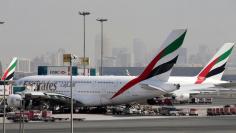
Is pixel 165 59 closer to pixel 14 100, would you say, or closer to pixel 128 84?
pixel 128 84

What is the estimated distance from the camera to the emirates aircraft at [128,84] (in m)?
87.4

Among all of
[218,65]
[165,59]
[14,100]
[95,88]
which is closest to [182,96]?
[218,65]

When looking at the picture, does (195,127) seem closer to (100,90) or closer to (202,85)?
(100,90)

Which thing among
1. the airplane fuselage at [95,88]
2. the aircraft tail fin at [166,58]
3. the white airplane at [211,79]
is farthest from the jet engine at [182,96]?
the aircraft tail fin at [166,58]

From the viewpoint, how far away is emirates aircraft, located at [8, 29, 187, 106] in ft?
287

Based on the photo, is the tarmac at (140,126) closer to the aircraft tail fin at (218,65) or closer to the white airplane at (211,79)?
the white airplane at (211,79)

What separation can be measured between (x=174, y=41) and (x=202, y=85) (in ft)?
124

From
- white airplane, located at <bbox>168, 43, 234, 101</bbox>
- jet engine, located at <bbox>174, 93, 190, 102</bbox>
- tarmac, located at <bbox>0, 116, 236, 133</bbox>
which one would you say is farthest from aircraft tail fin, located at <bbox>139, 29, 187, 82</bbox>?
jet engine, located at <bbox>174, 93, 190, 102</bbox>

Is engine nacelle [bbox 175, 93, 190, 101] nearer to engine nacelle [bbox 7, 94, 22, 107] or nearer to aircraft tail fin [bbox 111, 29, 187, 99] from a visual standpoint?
aircraft tail fin [bbox 111, 29, 187, 99]

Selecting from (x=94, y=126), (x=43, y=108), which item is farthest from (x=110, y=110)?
(x=94, y=126)

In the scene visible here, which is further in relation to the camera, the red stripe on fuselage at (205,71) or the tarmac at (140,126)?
the red stripe on fuselage at (205,71)

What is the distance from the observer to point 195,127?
6912 centimetres

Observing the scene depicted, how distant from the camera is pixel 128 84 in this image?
88.8 m

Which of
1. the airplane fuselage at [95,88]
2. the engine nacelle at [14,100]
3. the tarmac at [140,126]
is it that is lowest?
the tarmac at [140,126]
